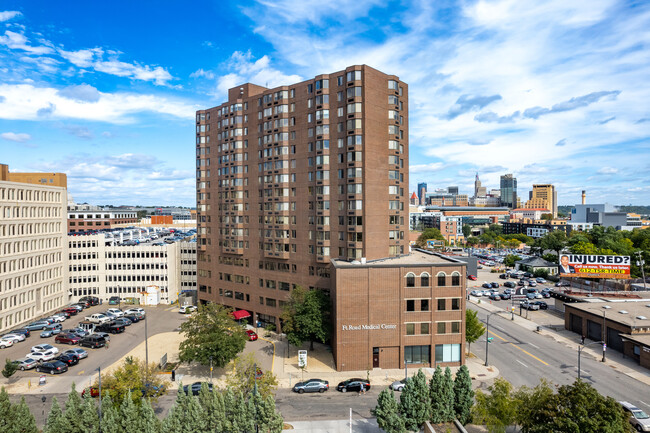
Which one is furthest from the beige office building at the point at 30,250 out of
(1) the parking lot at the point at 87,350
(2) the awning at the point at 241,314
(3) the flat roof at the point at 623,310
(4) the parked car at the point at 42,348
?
(3) the flat roof at the point at 623,310

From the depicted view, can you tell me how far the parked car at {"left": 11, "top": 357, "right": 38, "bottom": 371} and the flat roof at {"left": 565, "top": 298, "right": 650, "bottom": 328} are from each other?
90025 millimetres

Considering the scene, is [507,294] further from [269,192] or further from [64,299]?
[64,299]

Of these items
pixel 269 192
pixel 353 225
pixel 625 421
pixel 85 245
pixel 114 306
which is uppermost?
pixel 269 192

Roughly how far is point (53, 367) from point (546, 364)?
233ft

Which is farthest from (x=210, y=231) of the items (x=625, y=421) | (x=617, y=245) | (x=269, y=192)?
(x=617, y=245)

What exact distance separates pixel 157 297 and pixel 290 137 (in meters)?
53.9

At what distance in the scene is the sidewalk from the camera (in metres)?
50.2

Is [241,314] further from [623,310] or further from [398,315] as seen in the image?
[623,310]

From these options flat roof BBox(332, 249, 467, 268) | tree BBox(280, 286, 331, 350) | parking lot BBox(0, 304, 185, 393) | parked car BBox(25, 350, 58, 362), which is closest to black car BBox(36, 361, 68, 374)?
parking lot BBox(0, 304, 185, 393)

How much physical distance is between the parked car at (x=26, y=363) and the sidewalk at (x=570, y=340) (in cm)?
8425

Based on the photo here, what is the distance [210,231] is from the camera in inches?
3290

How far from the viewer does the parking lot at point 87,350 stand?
4869 centimetres

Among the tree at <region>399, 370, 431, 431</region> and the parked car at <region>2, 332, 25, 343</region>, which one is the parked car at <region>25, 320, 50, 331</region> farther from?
the tree at <region>399, 370, 431, 431</region>

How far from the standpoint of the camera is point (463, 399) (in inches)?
1436
